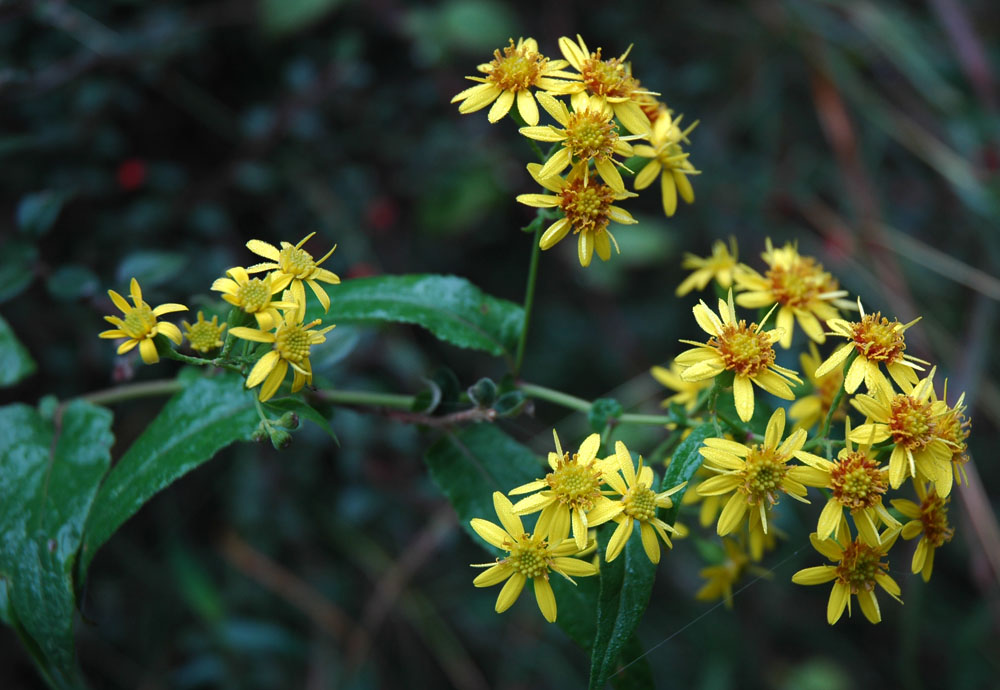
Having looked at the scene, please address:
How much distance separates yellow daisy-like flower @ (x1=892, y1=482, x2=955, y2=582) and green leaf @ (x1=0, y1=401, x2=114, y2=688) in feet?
4.90

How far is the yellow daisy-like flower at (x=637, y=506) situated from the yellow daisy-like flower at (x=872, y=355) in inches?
14.9

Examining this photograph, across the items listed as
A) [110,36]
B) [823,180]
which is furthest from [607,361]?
[110,36]

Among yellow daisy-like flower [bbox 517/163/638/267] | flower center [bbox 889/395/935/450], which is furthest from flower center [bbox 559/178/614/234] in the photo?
flower center [bbox 889/395/935/450]

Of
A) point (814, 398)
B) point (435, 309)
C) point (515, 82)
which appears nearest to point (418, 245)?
point (435, 309)

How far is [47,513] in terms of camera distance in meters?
1.37

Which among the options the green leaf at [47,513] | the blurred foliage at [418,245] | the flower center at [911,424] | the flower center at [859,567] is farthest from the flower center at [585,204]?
the blurred foliage at [418,245]

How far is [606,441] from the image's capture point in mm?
1416

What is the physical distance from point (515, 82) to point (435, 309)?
48 centimetres

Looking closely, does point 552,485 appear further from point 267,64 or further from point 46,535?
point 267,64

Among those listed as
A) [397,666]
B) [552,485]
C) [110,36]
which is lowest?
[397,666]

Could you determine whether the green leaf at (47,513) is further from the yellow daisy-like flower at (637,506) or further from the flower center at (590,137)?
the flower center at (590,137)

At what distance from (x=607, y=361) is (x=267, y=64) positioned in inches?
74.6

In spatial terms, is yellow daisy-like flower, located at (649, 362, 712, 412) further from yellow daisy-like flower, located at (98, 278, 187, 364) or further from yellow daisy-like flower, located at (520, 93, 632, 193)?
yellow daisy-like flower, located at (98, 278, 187, 364)

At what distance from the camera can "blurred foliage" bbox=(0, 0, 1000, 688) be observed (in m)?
2.44
